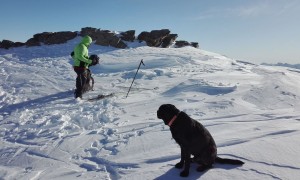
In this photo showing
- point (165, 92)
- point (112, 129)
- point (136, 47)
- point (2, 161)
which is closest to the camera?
point (2, 161)

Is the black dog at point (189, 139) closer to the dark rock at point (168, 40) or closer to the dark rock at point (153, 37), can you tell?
the dark rock at point (153, 37)

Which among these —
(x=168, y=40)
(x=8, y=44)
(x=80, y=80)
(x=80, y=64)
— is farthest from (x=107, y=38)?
(x=80, y=80)

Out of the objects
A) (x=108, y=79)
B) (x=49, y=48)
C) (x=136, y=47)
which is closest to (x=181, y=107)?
(x=108, y=79)

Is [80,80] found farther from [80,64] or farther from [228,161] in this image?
[228,161]

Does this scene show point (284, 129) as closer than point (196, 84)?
Yes

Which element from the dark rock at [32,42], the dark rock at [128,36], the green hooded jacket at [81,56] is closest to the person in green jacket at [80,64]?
the green hooded jacket at [81,56]

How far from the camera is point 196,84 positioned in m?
11.9

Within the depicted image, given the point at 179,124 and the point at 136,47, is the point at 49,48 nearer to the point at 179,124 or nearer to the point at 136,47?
the point at 136,47

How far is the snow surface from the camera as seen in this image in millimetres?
5141

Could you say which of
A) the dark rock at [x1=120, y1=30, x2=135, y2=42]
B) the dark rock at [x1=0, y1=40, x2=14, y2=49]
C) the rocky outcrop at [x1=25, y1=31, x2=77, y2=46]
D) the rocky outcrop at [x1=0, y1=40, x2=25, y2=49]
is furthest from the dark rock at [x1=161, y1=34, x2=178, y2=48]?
the dark rock at [x1=0, y1=40, x2=14, y2=49]

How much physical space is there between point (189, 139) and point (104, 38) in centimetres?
1909

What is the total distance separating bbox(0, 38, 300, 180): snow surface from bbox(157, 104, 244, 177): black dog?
0.17m

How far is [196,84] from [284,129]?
543cm

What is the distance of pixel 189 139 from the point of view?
445cm
